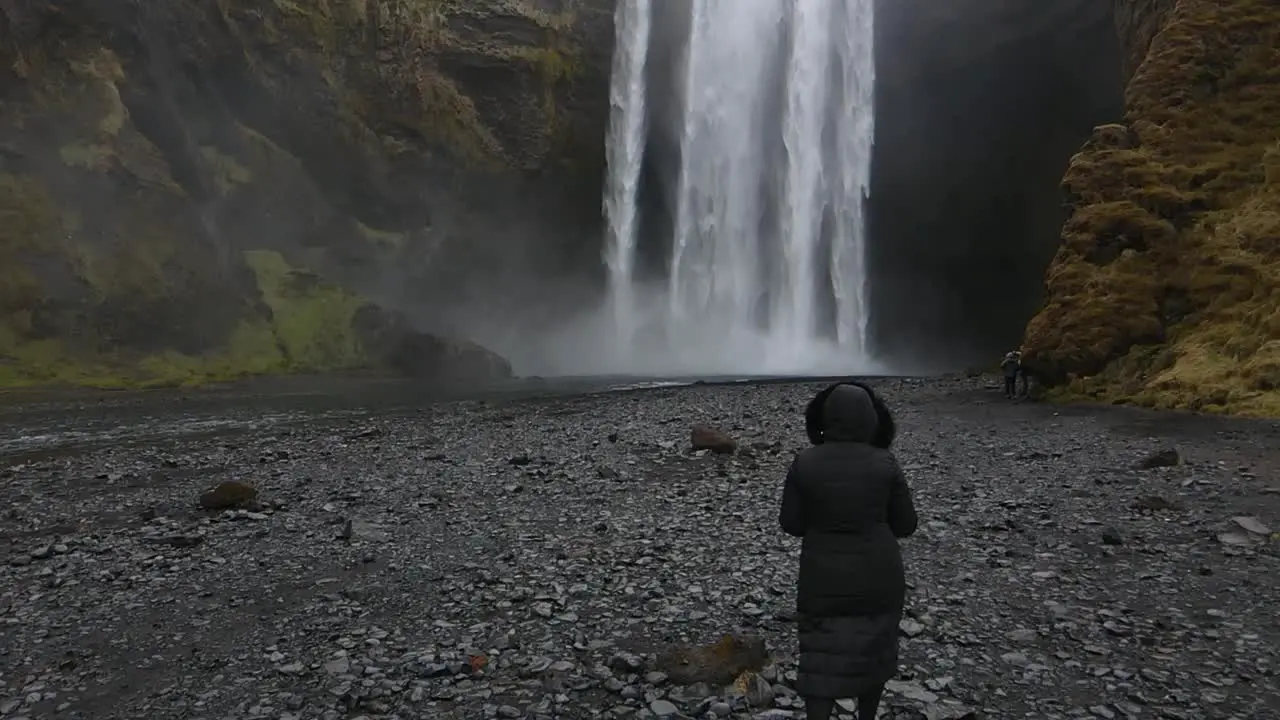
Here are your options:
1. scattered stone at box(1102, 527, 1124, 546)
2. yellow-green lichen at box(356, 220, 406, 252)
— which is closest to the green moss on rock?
yellow-green lichen at box(356, 220, 406, 252)

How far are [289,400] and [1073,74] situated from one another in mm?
61324

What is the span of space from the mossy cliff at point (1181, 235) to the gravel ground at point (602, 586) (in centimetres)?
577

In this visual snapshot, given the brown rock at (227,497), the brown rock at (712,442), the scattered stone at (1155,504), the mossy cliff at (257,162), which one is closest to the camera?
the scattered stone at (1155,504)

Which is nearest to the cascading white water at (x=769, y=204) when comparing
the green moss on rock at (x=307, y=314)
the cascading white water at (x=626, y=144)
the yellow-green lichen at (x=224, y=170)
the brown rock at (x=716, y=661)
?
the cascading white water at (x=626, y=144)

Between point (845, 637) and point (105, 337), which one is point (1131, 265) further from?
point (105, 337)

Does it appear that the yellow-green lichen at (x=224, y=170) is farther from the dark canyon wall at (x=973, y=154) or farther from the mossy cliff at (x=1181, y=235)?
the mossy cliff at (x=1181, y=235)

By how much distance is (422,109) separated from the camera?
78.0 m

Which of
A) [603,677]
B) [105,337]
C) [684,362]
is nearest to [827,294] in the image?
[684,362]

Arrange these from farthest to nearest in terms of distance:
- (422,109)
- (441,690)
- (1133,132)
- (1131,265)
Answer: (422,109) < (1133,132) < (1131,265) < (441,690)

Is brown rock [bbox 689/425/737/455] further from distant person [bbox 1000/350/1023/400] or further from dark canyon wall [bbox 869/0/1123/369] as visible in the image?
dark canyon wall [bbox 869/0/1123/369]

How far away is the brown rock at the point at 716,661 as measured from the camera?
280 inches

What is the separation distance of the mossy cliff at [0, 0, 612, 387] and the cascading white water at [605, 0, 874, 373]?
14672mm

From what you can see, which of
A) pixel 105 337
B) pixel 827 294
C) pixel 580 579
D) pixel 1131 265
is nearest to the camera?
pixel 580 579

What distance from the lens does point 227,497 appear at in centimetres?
1484
